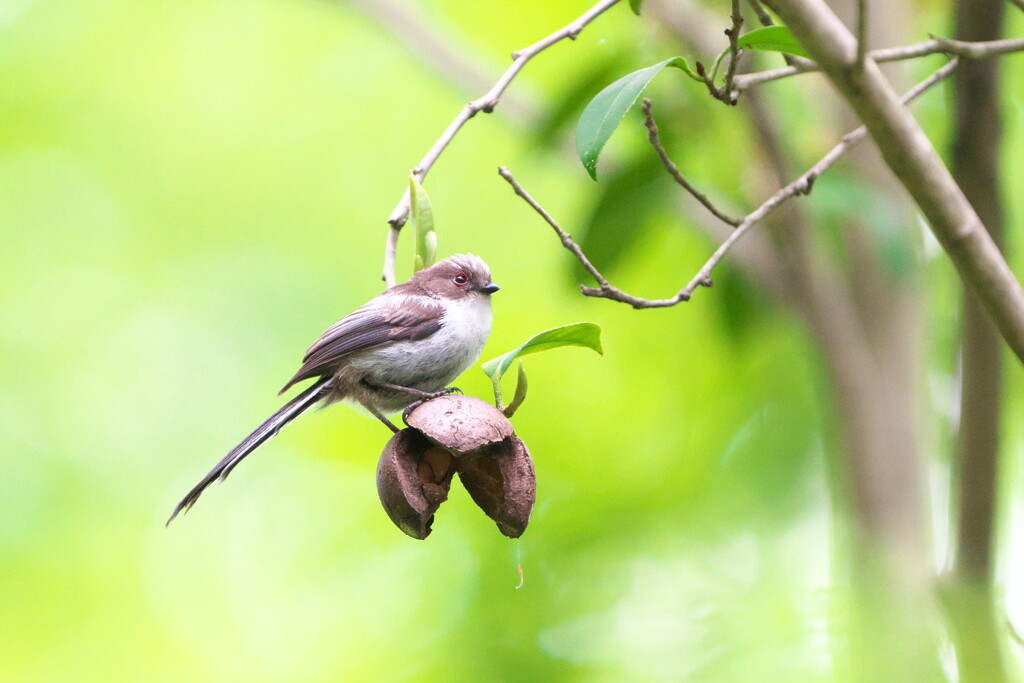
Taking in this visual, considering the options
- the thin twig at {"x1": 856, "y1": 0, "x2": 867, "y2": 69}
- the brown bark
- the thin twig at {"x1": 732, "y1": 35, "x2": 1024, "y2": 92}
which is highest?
the thin twig at {"x1": 732, "y1": 35, "x2": 1024, "y2": 92}

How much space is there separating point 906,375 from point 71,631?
5.60 metres

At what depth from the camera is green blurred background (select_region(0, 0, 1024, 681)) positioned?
5133 mm

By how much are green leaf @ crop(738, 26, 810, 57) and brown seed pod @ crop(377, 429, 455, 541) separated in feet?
4.18

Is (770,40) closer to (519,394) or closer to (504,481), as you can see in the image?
(519,394)

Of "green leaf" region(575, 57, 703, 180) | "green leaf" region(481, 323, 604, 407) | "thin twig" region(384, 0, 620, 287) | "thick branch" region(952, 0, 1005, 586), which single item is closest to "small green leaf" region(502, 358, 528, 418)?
"green leaf" region(481, 323, 604, 407)

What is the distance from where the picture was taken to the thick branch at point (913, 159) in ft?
5.56

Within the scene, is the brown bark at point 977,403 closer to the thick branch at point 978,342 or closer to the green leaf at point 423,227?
the thick branch at point 978,342

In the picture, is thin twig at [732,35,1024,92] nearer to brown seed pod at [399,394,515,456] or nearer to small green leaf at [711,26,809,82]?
small green leaf at [711,26,809,82]

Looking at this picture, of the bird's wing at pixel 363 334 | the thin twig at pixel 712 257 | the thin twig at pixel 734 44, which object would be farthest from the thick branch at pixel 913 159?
the bird's wing at pixel 363 334

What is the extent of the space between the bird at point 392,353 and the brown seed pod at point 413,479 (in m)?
0.82

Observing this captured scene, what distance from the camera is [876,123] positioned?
1.78 m

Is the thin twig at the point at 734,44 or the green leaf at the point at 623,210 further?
the green leaf at the point at 623,210

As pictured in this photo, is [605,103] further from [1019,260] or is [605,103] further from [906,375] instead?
[1019,260]

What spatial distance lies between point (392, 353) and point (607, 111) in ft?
3.87
